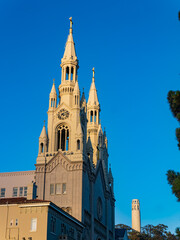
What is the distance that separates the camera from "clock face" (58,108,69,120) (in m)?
83.9

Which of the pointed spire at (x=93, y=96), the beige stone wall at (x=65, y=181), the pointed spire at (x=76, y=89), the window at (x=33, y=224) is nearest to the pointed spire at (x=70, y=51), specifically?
A: the pointed spire at (x=76, y=89)

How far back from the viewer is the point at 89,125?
352 feet

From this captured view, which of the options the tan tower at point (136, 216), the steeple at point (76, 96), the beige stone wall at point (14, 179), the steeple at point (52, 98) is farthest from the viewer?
the tan tower at point (136, 216)

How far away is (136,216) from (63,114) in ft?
336

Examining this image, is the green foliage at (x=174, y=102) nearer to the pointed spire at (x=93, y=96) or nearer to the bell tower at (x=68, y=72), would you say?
the bell tower at (x=68, y=72)

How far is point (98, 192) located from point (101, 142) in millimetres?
16368

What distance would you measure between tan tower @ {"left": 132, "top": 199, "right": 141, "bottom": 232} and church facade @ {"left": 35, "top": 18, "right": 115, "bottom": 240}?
81.4 m

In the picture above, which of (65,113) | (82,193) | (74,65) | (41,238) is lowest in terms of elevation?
(41,238)

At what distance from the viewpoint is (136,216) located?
17612 cm

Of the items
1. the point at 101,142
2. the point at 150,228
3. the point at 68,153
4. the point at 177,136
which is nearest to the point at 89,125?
the point at 101,142

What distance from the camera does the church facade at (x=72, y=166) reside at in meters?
76.2

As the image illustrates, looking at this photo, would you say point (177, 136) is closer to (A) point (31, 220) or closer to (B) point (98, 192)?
(A) point (31, 220)

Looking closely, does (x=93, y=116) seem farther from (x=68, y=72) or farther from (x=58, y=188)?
(x=58, y=188)

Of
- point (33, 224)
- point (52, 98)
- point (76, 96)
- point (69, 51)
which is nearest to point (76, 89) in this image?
point (76, 96)
